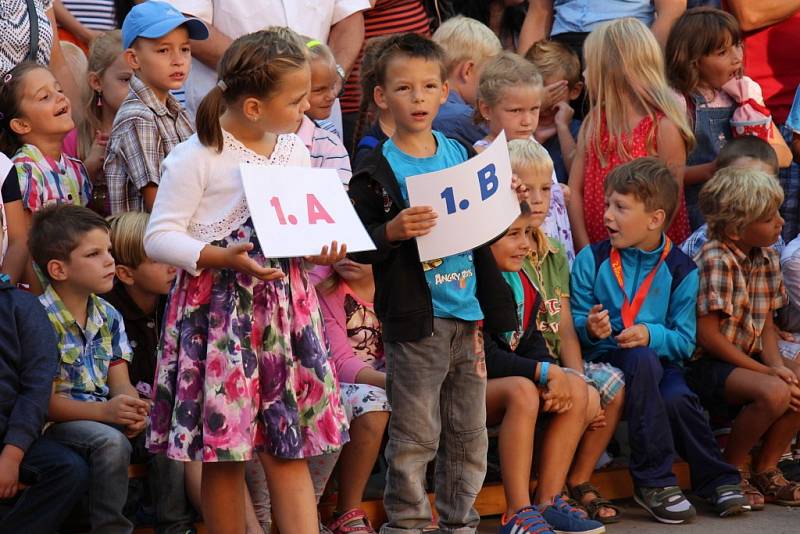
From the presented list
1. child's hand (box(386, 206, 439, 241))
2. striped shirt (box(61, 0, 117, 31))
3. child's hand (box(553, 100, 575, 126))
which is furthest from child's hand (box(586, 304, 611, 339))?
striped shirt (box(61, 0, 117, 31))

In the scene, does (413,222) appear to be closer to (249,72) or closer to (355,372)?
(249,72)

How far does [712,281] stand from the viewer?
Result: 5.71m

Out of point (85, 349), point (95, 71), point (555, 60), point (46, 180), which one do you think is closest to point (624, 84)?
point (555, 60)

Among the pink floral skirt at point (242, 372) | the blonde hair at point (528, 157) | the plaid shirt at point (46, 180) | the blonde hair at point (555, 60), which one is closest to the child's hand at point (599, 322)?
the blonde hair at point (528, 157)

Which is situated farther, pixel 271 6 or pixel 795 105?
pixel 795 105

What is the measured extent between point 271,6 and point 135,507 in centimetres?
258

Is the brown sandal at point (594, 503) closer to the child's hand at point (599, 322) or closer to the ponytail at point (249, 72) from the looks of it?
the child's hand at point (599, 322)

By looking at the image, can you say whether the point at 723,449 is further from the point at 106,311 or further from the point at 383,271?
the point at 106,311

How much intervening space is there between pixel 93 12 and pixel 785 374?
3.83 meters

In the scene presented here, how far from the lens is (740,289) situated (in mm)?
5766

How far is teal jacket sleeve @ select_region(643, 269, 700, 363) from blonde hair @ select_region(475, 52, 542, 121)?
116cm

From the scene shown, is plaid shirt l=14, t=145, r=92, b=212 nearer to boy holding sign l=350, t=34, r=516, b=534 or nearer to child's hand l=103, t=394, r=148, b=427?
child's hand l=103, t=394, r=148, b=427

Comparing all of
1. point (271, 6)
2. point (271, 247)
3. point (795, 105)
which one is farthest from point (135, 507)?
point (795, 105)

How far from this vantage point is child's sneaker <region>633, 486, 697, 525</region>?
5.25 metres
